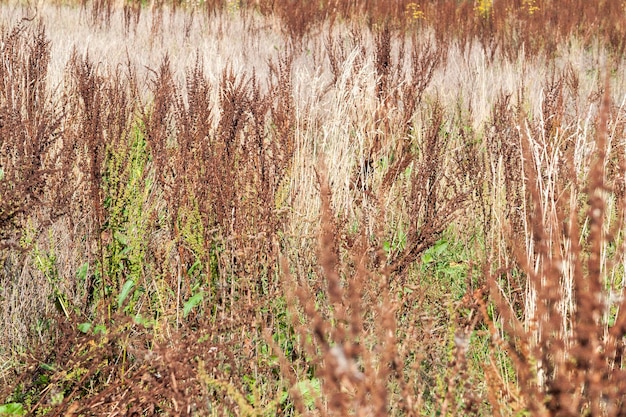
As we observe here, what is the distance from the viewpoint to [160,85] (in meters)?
3.02

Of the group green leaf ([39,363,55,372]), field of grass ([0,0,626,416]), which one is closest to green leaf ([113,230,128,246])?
field of grass ([0,0,626,416])

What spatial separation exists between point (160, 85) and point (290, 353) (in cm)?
163

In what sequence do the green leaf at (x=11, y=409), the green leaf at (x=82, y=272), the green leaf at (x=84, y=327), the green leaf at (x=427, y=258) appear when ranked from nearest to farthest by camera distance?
the green leaf at (x=11, y=409) < the green leaf at (x=84, y=327) < the green leaf at (x=82, y=272) < the green leaf at (x=427, y=258)

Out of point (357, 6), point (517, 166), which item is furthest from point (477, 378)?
point (357, 6)

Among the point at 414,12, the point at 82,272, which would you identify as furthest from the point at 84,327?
the point at 414,12

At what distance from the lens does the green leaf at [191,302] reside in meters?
Answer: 1.96

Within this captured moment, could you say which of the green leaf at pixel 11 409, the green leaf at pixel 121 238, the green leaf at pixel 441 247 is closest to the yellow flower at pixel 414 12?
the green leaf at pixel 441 247

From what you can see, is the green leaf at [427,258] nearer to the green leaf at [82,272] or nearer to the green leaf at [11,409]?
the green leaf at [82,272]

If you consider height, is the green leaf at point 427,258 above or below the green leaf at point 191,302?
below

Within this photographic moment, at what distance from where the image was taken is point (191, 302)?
2.00 metres

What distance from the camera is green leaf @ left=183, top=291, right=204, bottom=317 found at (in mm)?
1962

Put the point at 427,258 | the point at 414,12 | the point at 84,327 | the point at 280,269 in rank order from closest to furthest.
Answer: the point at 84,327 → the point at 280,269 → the point at 427,258 → the point at 414,12

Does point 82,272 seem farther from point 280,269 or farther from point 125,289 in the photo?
point 280,269

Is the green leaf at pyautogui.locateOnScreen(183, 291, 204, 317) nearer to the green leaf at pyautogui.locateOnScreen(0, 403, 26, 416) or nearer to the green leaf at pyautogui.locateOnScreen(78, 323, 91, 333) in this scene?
the green leaf at pyautogui.locateOnScreen(78, 323, 91, 333)
